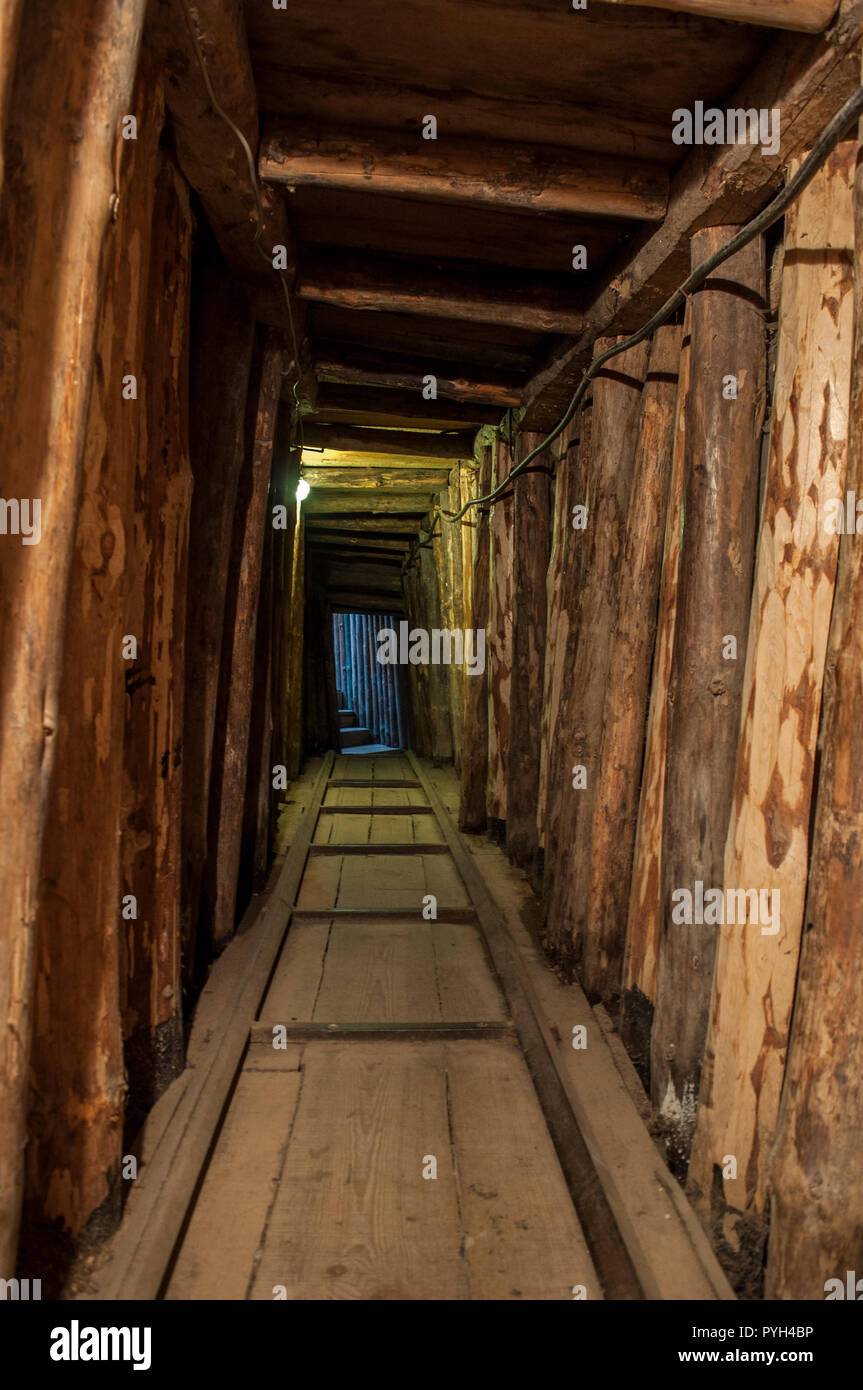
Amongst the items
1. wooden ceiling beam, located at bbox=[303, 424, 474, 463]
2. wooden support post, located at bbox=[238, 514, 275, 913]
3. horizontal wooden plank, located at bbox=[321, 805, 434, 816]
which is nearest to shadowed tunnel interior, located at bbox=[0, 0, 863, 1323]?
wooden support post, located at bbox=[238, 514, 275, 913]

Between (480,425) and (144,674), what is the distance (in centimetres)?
375

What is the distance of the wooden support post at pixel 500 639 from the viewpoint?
17.1ft

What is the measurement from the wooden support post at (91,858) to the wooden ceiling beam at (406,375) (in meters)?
2.55

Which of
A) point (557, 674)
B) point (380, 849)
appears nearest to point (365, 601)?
point (380, 849)

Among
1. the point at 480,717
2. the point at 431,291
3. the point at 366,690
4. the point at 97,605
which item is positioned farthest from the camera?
the point at 366,690

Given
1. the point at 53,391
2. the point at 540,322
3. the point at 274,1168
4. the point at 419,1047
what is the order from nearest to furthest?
the point at 53,391 → the point at 274,1168 → the point at 419,1047 → the point at 540,322

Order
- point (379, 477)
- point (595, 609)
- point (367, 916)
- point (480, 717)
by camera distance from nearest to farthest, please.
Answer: point (595, 609)
point (367, 916)
point (480, 717)
point (379, 477)

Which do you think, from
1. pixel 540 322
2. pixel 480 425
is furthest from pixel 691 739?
pixel 480 425

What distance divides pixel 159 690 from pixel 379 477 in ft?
17.9

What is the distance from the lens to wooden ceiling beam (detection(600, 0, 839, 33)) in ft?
5.88

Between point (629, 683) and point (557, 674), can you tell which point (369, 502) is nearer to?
point (557, 674)

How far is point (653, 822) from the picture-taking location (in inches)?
109

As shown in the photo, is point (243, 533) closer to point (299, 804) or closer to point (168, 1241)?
point (168, 1241)

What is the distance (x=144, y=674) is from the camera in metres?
2.40
